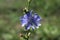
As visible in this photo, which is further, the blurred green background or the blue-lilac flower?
the blurred green background

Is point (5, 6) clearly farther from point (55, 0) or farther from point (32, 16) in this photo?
point (32, 16)

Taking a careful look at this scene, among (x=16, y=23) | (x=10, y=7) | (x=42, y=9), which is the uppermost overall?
(x=10, y=7)

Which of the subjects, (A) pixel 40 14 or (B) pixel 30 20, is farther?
(A) pixel 40 14

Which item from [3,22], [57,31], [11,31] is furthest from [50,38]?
[3,22]

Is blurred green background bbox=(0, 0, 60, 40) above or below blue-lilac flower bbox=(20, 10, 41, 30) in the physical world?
above

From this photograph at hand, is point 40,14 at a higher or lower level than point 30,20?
higher
